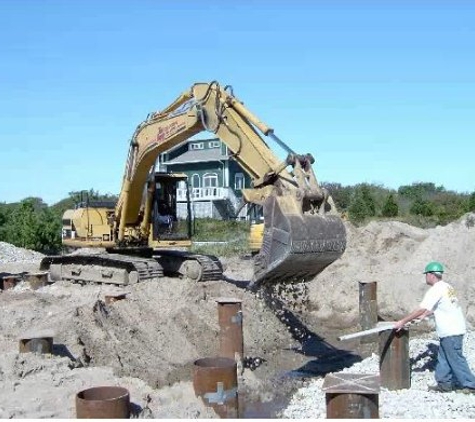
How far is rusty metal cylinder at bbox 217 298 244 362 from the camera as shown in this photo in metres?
8.58

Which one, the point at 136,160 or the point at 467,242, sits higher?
the point at 136,160

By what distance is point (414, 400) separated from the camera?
6711 millimetres

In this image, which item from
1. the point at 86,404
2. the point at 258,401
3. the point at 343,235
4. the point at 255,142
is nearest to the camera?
the point at 86,404

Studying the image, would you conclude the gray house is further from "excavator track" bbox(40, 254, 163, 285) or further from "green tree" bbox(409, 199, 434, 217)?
"excavator track" bbox(40, 254, 163, 285)

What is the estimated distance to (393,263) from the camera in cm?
1548

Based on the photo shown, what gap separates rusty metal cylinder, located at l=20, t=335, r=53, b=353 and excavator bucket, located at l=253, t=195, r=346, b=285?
8.81ft

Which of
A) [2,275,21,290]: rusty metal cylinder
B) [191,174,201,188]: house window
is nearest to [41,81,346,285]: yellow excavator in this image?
[2,275,21,290]: rusty metal cylinder

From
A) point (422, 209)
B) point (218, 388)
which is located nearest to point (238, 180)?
point (422, 209)

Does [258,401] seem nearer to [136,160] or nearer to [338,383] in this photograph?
[338,383]

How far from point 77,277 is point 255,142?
21.6ft

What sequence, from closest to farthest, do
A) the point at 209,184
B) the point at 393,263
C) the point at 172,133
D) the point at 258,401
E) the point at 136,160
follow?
the point at 258,401, the point at 172,133, the point at 136,160, the point at 393,263, the point at 209,184

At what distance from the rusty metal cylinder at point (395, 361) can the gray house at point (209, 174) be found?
3021 centimetres

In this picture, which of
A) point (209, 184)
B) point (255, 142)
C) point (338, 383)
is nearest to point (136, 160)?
point (255, 142)

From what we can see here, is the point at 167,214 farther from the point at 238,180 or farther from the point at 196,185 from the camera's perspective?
the point at 196,185
